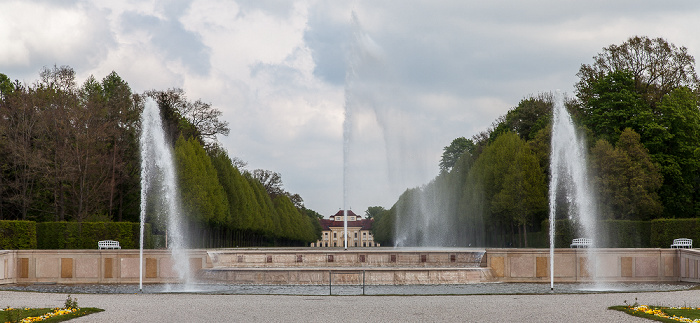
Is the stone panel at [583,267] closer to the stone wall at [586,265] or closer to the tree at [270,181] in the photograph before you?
the stone wall at [586,265]

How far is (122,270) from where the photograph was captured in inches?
1246

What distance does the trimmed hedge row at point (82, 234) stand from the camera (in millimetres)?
41875

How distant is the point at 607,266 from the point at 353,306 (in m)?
16.1

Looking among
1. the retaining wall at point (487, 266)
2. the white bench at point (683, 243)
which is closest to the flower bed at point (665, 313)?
the retaining wall at point (487, 266)

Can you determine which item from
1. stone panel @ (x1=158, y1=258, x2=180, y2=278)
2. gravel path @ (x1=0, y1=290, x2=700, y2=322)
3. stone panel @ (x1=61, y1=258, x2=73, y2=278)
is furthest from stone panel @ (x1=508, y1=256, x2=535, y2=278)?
stone panel @ (x1=61, y1=258, x2=73, y2=278)

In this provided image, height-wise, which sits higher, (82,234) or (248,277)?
(82,234)

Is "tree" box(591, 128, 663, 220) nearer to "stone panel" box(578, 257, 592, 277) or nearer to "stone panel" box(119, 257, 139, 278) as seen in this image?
"stone panel" box(578, 257, 592, 277)

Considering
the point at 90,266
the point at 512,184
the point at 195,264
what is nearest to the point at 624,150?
the point at 512,184

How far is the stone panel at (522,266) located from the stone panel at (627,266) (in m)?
3.66

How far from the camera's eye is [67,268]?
104 ft

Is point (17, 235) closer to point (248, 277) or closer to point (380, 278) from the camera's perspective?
point (248, 277)

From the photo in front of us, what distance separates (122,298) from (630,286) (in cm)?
1832

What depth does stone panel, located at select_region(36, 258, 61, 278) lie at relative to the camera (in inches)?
1252

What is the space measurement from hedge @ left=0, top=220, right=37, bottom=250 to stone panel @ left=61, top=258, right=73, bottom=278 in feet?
24.3
